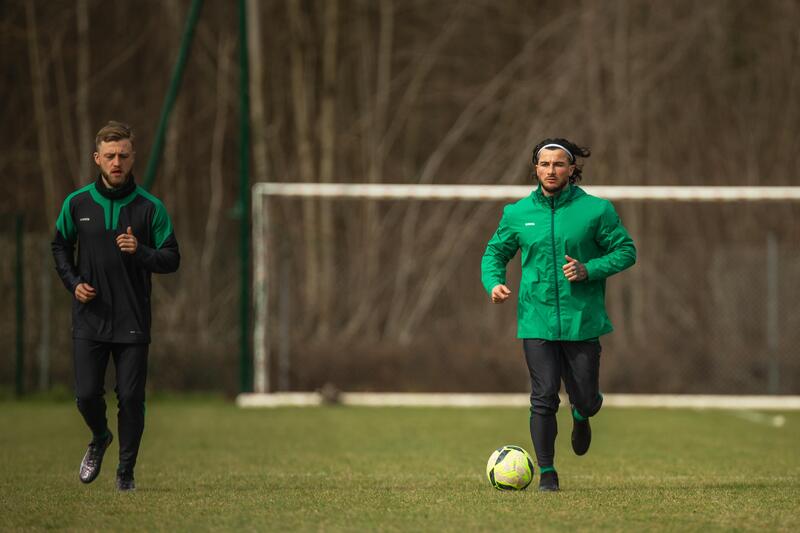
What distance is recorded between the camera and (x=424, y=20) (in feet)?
71.1

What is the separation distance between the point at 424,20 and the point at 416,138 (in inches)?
77.4

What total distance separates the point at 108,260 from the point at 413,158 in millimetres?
15781

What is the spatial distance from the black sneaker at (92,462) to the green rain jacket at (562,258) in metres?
2.15

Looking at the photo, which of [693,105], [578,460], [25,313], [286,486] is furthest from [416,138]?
[286,486]

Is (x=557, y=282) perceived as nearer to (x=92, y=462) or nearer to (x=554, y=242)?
(x=554, y=242)

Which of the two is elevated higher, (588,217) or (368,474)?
(588,217)

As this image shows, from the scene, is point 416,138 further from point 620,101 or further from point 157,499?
point 157,499

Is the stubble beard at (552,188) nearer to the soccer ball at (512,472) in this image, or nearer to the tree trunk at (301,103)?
the soccer ball at (512,472)

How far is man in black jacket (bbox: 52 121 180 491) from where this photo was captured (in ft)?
21.3

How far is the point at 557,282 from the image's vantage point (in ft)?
21.7

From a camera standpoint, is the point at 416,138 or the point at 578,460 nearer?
the point at 578,460

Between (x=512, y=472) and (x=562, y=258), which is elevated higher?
(x=562, y=258)

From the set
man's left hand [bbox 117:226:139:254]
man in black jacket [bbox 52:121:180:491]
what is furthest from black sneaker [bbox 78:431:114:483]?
man's left hand [bbox 117:226:139:254]

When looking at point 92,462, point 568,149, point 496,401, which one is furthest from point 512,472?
point 496,401
